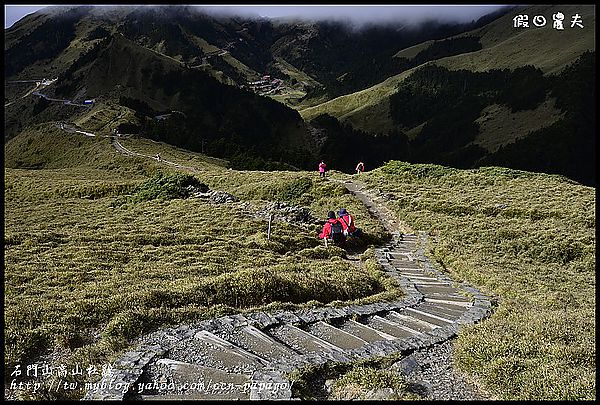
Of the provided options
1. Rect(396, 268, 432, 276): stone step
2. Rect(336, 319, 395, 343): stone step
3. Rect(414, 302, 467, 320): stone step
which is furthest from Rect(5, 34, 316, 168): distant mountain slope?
Rect(336, 319, 395, 343): stone step

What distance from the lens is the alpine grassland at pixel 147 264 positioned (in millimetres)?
8516

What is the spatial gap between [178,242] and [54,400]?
1226cm

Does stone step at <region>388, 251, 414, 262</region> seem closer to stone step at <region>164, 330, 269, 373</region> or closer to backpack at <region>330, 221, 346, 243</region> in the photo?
backpack at <region>330, 221, 346, 243</region>

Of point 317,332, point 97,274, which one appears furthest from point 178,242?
point 317,332

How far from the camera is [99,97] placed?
121500mm

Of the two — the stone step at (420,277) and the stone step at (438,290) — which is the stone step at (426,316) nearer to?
the stone step at (438,290)

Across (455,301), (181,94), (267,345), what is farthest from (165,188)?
(181,94)

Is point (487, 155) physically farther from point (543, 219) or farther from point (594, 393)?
point (594, 393)

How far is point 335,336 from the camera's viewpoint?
9.44 metres

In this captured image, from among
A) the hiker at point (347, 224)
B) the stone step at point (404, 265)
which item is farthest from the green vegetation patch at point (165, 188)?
the stone step at point (404, 265)

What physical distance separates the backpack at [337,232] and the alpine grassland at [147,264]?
800 millimetres

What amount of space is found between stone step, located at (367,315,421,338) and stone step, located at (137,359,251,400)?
4157 mm

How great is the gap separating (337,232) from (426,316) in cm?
973

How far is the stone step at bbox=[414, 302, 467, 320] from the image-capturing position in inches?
453
